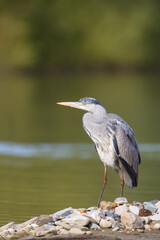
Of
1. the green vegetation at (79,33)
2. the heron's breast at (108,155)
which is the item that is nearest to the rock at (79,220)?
the heron's breast at (108,155)

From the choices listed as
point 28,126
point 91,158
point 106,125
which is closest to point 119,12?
point 28,126

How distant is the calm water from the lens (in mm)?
10336

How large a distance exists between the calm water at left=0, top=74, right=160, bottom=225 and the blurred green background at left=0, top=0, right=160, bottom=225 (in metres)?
0.01

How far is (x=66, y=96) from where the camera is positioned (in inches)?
1371

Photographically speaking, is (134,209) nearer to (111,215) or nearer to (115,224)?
(111,215)

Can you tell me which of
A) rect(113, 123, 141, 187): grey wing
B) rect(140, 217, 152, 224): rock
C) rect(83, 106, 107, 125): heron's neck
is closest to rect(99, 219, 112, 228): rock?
rect(140, 217, 152, 224): rock

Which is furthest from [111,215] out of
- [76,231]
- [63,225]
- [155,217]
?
[76,231]

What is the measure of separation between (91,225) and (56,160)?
7.45 meters

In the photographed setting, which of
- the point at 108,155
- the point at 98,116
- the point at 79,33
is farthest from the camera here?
the point at 79,33

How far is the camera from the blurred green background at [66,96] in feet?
37.1

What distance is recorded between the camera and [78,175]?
12820mm

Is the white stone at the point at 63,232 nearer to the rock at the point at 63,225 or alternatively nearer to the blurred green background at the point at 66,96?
the rock at the point at 63,225

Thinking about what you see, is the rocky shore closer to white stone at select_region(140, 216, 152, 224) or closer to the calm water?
white stone at select_region(140, 216, 152, 224)

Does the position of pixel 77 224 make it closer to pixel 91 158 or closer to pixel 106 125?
pixel 106 125
